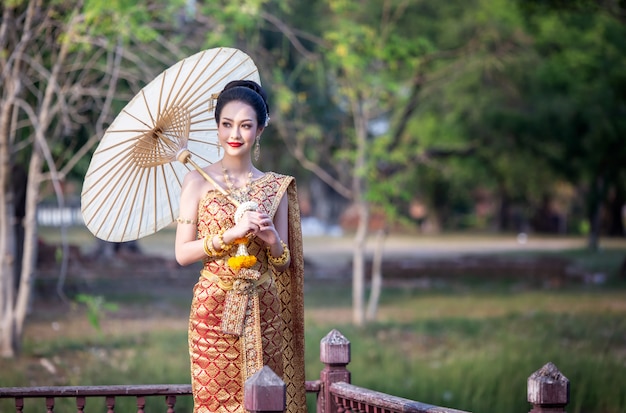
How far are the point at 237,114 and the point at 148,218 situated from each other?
0.66m

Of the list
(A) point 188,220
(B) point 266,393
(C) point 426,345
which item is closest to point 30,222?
(C) point 426,345

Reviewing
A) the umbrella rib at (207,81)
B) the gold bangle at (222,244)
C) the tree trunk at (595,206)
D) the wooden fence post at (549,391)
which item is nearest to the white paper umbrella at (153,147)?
the umbrella rib at (207,81)

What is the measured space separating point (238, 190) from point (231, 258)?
0.29 metres

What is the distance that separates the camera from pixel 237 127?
3.76m

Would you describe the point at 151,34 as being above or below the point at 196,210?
above

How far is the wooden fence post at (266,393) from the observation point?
10.6 feet

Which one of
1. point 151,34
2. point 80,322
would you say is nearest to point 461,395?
point 151,34

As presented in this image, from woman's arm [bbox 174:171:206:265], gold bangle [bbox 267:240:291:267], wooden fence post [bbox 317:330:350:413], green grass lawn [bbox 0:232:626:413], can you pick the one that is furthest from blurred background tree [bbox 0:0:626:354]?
gold bangle [bbox 267:240:291:267]

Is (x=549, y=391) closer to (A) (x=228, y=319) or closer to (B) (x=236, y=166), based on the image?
(A) (x=228, y=319)

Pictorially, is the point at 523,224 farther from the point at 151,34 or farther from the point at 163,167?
the point at 163,167

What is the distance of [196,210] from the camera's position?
380 centimetres

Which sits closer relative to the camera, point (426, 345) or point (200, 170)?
point (200, 170)

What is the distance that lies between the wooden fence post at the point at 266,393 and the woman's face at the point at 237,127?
94 centimetres

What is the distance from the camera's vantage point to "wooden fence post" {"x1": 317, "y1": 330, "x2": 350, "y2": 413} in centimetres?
461
